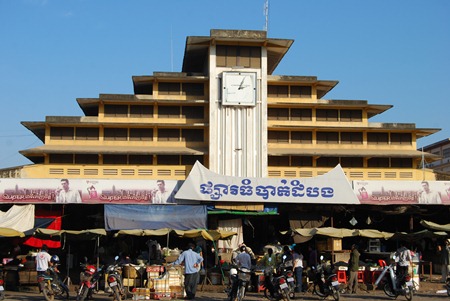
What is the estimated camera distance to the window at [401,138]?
124 ft

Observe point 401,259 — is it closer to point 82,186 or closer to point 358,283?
point 358,283

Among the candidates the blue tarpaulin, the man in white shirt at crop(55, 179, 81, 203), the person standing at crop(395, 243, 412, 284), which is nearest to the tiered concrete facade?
the man in white shirt at crop(55, 179, 81, 203)

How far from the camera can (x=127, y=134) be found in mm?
36250

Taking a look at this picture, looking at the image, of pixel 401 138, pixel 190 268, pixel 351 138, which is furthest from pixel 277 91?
pixel 190 268

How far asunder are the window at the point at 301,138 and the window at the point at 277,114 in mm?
1091

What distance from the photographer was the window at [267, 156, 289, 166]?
120 ft

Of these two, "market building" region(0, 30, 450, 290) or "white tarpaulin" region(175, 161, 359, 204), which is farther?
"market building" region(0, 30, 450, 290)

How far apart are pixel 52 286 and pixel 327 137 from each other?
70.4 feet

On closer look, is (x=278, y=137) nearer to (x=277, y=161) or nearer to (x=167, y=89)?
(x=277, y=161)

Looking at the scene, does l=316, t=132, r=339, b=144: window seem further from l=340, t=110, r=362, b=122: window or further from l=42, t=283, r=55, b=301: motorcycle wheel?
l=42, t=283, r=55, b=301: motorcycle wheel

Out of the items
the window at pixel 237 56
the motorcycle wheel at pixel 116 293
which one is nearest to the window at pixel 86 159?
the window at pixel 237 56

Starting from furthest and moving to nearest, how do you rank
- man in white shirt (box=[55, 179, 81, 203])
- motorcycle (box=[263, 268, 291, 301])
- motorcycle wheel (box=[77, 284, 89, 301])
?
man in white shirt (box=[55, 179, 81, 203]) → motorcycle wheel (box=[77, 284, 89, 301]) → motorcycle (box=[263, 268, 291, 301])

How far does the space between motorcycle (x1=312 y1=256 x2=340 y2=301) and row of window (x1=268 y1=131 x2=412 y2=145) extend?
1645 cm

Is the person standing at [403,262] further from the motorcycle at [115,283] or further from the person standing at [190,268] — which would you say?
the motorcycle at [115,283]
